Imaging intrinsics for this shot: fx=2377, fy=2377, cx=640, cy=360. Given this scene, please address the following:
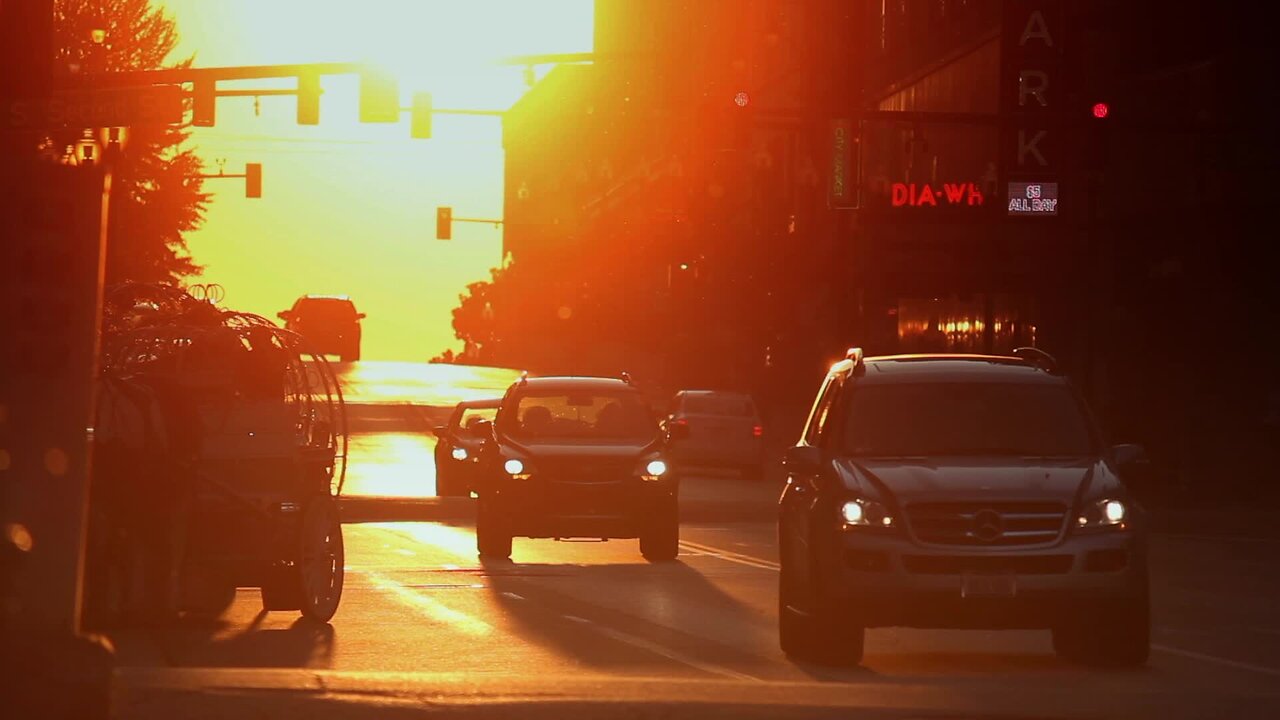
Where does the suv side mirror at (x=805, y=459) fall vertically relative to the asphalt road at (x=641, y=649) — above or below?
above

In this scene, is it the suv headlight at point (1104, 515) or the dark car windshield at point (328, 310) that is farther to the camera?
the dark car windshield at point (328, 310)

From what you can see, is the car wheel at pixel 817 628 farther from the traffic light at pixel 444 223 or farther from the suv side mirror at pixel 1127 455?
the traffic light at pixel 444 223

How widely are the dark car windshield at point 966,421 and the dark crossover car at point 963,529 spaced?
11 millimetres

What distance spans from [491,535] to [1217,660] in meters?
10.4

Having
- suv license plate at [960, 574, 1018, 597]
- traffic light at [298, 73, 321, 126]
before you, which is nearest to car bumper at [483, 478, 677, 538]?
traffic light at [298, 73, 321, 126]

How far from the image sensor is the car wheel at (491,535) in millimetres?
24375

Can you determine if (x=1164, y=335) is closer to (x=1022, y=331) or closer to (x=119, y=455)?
(x=1022, y=331)

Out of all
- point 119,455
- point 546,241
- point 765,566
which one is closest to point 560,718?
point 119,455

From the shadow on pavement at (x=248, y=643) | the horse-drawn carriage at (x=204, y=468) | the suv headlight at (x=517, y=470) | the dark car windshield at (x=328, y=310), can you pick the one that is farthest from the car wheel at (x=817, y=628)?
the dark car windshield at (x=328, y=310)

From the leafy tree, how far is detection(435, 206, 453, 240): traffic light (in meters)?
20.9

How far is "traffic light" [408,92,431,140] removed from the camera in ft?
120

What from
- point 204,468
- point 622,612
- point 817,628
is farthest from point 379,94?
point 817,628

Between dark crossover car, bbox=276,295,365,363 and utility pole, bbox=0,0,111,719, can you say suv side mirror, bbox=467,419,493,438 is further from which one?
dark crossover car, bbox=276,295,365,363

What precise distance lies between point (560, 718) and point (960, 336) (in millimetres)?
A: 43694
